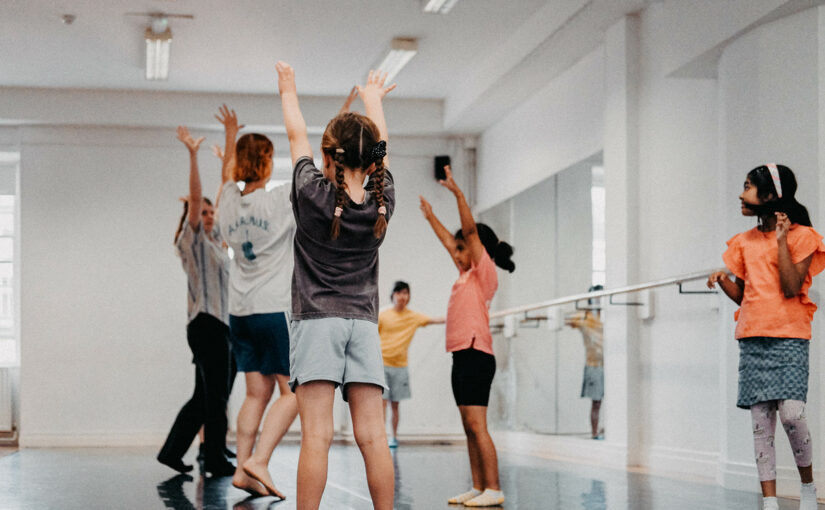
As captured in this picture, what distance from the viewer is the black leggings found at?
5.14 meters

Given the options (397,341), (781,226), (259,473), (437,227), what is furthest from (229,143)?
(397,341)

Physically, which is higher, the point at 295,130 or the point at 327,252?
the point at 295,130

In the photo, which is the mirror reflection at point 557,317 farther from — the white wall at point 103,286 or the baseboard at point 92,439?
the baseboard at point 92,439

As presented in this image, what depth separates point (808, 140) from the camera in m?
4.77

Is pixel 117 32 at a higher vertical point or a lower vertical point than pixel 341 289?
higher

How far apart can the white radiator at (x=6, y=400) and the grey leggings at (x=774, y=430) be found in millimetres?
7642

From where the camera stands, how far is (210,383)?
17.0ft

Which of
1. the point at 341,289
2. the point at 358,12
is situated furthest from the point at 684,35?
the point at 341,289

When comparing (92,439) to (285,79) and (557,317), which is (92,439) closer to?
(557,317)

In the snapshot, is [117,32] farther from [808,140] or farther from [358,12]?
[808,140]

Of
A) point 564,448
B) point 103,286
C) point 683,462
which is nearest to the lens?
point 683,462

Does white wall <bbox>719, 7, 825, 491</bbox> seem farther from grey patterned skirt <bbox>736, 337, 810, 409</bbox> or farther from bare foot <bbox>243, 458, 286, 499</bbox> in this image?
bare foot <bbox>243, 458, 286, 499</bbox>

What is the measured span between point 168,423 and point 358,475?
15.2 feet

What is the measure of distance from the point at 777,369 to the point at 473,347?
1.18 meters
